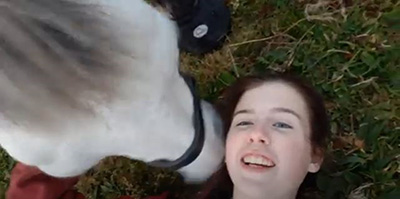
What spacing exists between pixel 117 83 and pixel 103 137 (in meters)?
0.11

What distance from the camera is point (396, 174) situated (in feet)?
4.17

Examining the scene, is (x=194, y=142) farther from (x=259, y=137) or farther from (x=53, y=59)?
(x=53, y=59)

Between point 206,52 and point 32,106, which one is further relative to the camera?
point 206,52

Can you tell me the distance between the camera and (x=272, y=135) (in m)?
1.04

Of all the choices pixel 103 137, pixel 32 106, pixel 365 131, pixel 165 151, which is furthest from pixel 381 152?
pixel 32 106

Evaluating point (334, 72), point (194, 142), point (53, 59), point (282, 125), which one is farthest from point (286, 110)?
point (53, 59)

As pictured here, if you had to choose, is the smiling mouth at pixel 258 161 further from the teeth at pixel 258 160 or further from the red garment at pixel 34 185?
the red garment at pixel 34 185

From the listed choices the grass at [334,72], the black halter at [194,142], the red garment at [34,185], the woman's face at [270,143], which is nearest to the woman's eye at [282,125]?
the woman's face at [270,143]

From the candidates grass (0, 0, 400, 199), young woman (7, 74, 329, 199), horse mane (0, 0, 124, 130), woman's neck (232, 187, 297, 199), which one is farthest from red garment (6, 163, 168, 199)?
horse mane (0, 0, 124, 130)

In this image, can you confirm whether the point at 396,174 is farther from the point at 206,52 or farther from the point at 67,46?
the point at 67,46

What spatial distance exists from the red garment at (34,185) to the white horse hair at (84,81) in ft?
0.70

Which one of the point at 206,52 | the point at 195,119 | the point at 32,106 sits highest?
the point at 32,106

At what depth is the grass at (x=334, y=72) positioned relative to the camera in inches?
50.1

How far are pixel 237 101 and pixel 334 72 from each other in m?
0.26
